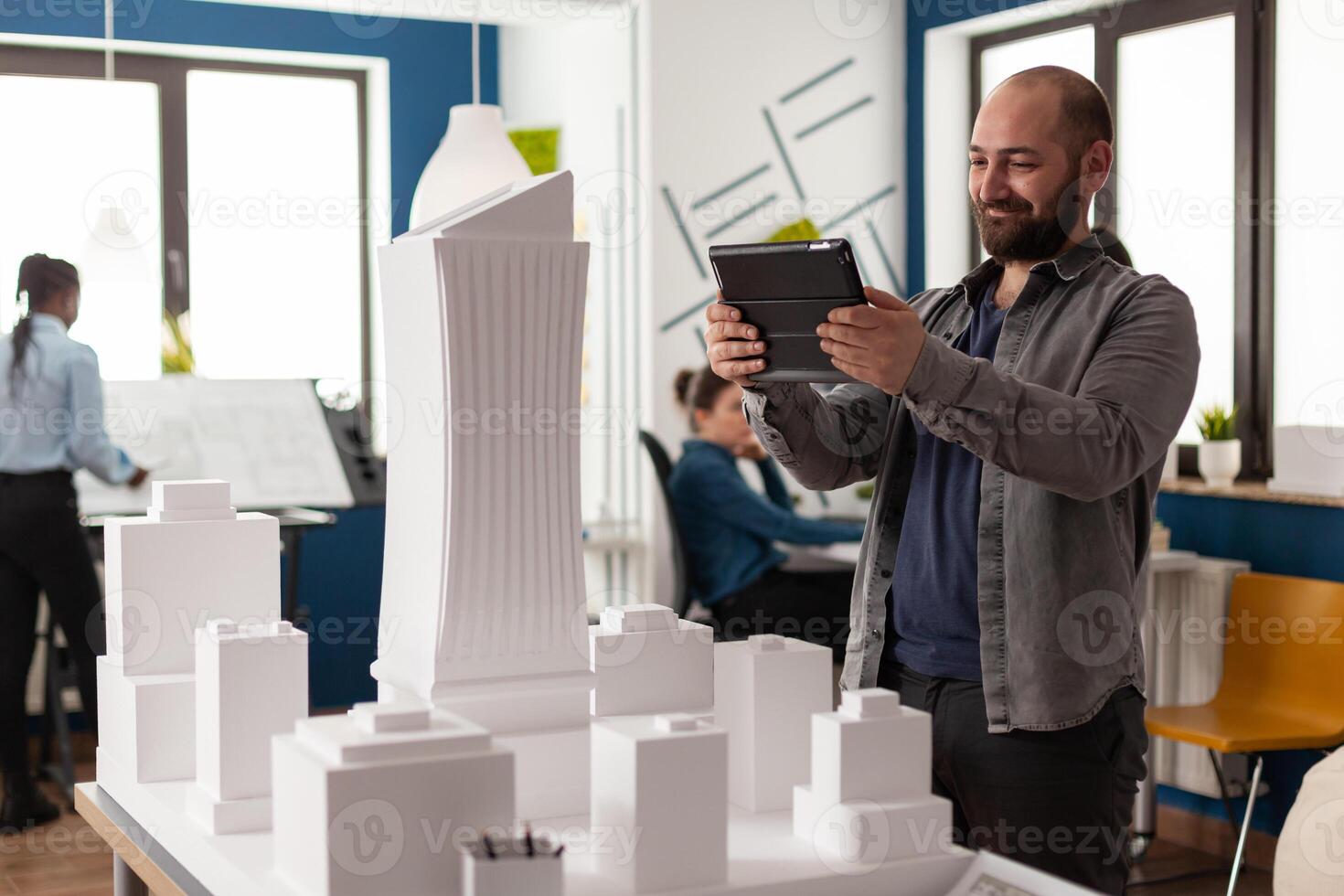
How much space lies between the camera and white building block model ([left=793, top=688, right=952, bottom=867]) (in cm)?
134

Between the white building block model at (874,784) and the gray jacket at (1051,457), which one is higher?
the gray jacket at (1051,457)

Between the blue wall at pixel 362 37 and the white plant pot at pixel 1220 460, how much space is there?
315 centimetres

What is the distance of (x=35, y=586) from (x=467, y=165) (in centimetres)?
174

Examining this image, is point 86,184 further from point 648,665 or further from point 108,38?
point 648,665

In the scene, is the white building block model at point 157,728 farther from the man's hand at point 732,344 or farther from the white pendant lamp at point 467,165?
the white pendant lamp at point 467,165

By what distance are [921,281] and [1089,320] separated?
3.61 metres

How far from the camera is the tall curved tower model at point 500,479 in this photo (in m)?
1.55

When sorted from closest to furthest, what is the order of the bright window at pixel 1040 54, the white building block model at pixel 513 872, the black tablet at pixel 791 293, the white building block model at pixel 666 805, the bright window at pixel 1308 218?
1. the white building block model at pixel 513 872
2. the white building block model at pixel 666 805
3. the black tablet at pixel 791 293
4. the bright window at pixel 1308 218
5. the bright window at pixel 1040 54

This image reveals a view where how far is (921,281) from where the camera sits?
5309 mm

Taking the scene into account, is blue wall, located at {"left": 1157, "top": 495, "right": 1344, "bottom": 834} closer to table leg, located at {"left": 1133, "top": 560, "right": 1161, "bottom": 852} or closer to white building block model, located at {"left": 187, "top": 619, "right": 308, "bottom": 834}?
table leg, located at {"left": 1133, "top": 560, "right": 1161, "bottom": 852}

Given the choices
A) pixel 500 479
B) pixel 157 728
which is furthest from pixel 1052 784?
pixel 157 728

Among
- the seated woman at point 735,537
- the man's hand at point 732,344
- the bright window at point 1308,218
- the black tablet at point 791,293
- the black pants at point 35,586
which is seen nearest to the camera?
the black tablet at point 791,293

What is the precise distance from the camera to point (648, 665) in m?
1.65

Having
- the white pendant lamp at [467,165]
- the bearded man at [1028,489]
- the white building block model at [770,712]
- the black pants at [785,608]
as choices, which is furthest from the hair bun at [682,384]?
the white building block model at [770,712]
